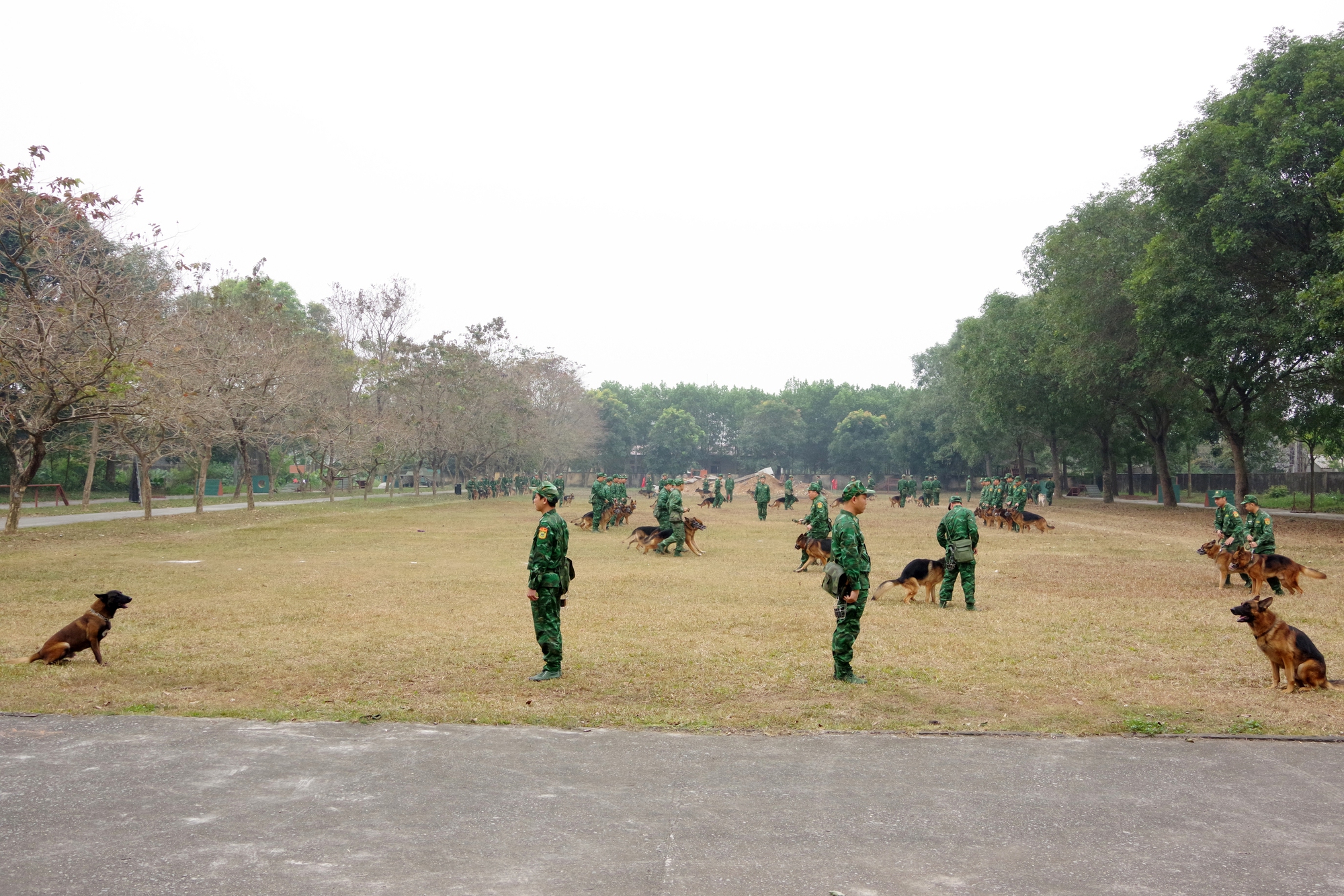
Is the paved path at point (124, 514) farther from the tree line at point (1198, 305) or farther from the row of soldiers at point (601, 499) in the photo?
the tree line at point (1198, 305)

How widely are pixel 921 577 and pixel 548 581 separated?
663 centimetres

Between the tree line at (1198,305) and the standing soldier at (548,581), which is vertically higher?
the tree line at (1198,305)

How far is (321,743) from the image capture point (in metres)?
5.96

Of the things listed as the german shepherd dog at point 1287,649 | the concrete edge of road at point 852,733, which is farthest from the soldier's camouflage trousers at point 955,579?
the concrete edge of road at point 852,733

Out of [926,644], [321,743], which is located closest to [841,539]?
[926,644]

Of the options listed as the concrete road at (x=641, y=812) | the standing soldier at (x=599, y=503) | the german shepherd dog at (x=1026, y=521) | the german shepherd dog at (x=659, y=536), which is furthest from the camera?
the standing soldier at (x=599, y=503)

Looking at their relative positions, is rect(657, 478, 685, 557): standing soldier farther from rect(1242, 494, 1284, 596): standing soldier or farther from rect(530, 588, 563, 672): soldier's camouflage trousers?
rect(530, 588, 563, 672): soldier's camouflage trousers

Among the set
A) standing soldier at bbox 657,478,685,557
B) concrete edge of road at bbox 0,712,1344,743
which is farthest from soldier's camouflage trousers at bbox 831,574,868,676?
standing soldier at bbox 657,478,685,557

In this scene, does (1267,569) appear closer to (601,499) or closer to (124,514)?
(601,499)

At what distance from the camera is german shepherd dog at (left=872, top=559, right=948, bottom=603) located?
42.0ft

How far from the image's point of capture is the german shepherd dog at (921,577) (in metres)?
12.8

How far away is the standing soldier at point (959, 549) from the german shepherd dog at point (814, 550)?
3.96 metres

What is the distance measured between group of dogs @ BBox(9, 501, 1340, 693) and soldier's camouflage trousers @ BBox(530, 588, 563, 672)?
3.86 m

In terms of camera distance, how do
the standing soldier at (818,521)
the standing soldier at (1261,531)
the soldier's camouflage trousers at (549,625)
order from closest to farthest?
the soldier's camouflage trousers at (549,625) < the standing soldier at (1261,531) < the standing soldier at (818,521)
